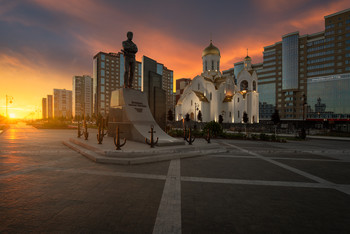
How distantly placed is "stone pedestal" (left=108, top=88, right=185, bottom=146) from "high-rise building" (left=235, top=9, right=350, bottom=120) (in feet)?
209

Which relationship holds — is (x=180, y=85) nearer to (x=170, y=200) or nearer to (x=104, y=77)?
(x=104, y=77)

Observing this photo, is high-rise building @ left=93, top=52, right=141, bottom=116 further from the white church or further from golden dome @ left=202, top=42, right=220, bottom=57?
the white church

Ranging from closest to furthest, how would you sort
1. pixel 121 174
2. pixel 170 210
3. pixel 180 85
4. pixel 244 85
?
1. pixel 170 210
2. pixel 121 174
3. pixel 244 85
4. pixel 180 85

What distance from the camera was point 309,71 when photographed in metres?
69.9

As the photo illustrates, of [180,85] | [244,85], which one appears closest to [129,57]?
[244,85]

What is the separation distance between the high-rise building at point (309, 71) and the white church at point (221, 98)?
1844 centimetres

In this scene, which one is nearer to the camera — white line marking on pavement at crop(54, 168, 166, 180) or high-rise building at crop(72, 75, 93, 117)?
white line marking on pavement at crop(54, 168, 166, 180)

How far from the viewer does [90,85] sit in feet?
443

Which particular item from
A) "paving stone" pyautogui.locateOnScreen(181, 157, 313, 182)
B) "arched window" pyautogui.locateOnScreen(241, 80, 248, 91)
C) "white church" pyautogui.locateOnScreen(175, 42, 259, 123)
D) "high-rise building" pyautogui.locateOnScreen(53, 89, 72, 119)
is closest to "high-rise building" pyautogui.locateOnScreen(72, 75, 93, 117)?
"high-rise building" pyautogui.locateOnScreen(53, 89, 72, 119)

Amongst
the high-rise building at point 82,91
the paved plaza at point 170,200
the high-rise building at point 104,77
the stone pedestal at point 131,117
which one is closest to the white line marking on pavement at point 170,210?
the paved plaza at point 170,200

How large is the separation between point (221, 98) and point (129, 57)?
44.7 m

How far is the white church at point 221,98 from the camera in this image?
5019 centimetres

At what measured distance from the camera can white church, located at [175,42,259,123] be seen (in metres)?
50.2

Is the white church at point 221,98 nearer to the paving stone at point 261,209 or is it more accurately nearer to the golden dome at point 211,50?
the golden dome at point 211,50
